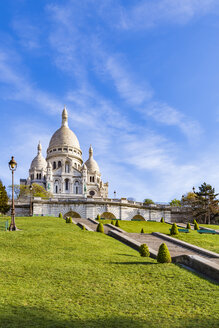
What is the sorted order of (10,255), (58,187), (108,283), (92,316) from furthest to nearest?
(58,187), (10,255), (108,283), (92,316)

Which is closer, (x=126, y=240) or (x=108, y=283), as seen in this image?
(x=108, y=283)

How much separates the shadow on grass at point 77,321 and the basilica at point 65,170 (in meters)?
72.0

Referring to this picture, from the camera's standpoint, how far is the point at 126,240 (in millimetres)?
19969

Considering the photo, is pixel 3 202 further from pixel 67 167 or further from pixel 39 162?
pixel 39 162

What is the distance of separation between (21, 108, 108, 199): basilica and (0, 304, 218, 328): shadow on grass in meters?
72.0

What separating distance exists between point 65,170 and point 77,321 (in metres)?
82.4

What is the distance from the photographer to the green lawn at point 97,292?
681 centimetres

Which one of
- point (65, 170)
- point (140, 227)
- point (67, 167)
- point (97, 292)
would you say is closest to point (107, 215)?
point (140, 227)

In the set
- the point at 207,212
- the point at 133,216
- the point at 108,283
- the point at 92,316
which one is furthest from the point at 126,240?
the point at 207,212

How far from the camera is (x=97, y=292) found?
28.7 ft

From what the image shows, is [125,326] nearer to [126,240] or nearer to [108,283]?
[108,283]

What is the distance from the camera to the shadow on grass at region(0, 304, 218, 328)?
6.42 metres

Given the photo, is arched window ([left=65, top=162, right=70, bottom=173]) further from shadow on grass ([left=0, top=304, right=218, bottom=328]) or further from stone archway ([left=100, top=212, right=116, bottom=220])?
shadow on grass ([left=0, top=304, right=218, bottom=328])

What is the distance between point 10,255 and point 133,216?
43.3 meters
